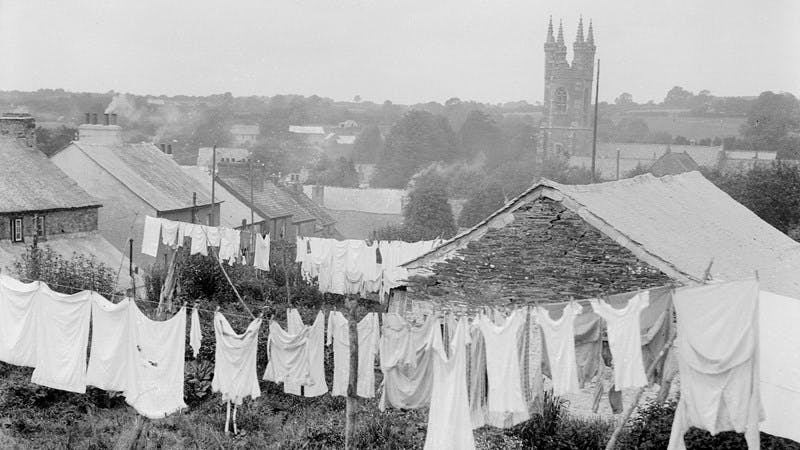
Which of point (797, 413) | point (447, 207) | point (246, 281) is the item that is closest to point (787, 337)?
point (797, 413)

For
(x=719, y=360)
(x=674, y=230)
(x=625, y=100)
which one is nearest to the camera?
(x=719, y=360)

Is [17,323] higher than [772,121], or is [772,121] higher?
[772,121]

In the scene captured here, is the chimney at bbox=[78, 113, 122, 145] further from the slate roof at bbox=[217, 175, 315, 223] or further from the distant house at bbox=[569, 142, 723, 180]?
the distant house at bbox=[569, 142, 723, 180]

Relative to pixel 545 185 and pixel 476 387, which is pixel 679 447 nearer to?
pixel 476 387

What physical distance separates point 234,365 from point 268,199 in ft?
100

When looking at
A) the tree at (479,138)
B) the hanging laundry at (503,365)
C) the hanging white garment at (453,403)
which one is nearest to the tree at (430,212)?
the hanging laundry at (503,365)

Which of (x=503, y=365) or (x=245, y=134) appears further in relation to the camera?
(x=245, y=134)

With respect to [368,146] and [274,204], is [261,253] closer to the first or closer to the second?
[274,204]

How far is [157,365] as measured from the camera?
1550 cm

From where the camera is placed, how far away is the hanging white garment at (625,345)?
1218 cm

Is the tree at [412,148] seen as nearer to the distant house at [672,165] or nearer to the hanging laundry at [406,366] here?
the distant house at [672,165]

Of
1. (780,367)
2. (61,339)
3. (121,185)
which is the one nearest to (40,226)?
(121,185)

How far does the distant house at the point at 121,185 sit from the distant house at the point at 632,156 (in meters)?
60.9

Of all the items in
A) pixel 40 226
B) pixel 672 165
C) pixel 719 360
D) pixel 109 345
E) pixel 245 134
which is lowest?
pixel 109 345
